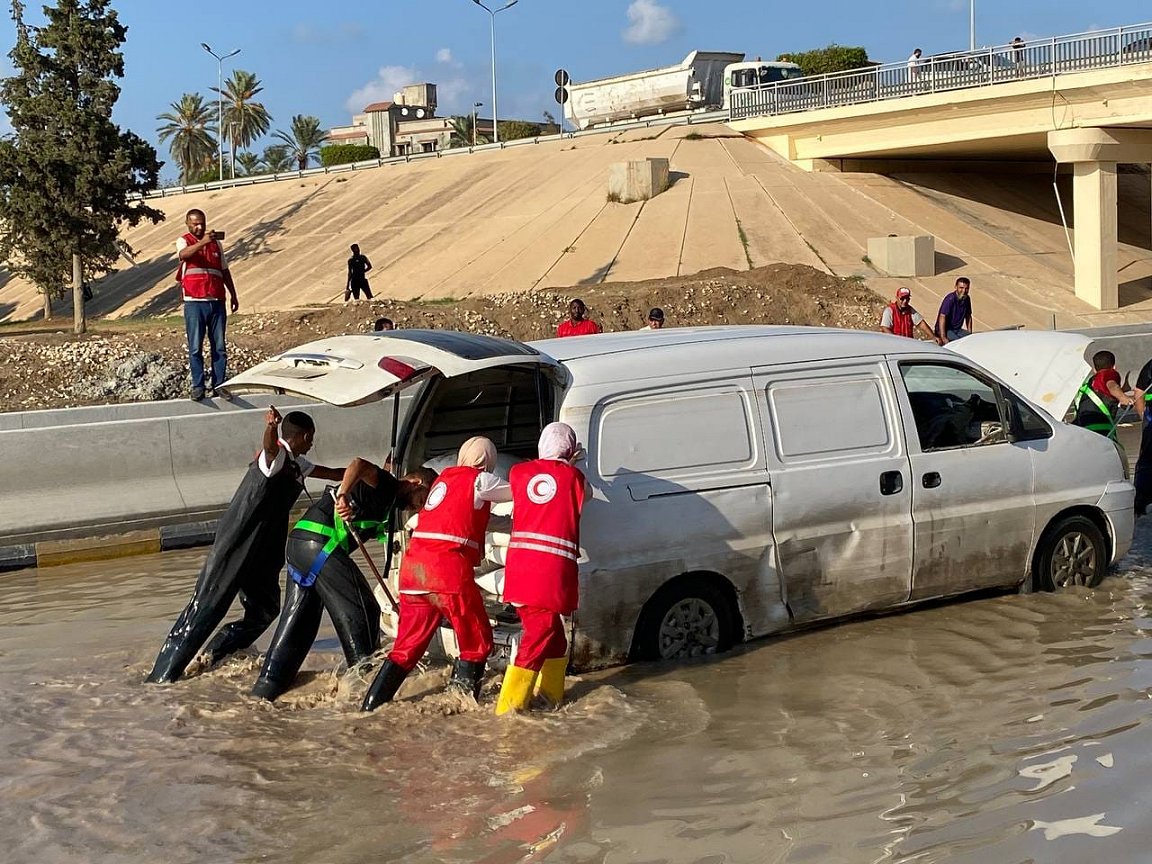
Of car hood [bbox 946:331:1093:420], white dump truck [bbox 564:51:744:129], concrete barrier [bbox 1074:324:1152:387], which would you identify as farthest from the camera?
white dump truck [bbox 564:51:744:129]

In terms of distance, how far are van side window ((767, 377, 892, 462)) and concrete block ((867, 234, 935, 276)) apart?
24614 millimetres

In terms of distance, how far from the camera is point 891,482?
8305 mm

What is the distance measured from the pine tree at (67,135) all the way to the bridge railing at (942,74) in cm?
1839

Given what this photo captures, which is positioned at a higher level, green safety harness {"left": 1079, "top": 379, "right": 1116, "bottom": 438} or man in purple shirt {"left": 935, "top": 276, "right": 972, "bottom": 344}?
man in purple shirt {"left": 935, "top": 276, "right": 972, "bottom": 344}

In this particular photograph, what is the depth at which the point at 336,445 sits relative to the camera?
14.2m

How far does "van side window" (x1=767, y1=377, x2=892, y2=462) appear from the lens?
7992mm

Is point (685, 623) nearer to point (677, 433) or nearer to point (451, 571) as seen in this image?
point (677, 433)

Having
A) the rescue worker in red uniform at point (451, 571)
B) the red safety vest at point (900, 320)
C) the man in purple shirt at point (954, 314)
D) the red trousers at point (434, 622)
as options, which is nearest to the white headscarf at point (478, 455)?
the rescue worker in red uniform at point (451, 571)

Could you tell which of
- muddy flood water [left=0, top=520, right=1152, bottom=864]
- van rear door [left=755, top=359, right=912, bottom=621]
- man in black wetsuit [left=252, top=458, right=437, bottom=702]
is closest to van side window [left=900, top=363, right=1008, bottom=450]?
van rear door [left=755, top=359, right=912, bottom=621]

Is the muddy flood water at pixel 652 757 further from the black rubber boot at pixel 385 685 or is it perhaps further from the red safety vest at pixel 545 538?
the red safety vest at pixel 545 538

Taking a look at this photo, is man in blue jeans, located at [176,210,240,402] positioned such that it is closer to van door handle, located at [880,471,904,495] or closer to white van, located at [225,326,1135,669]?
white van, located at [225,326,1135,669]

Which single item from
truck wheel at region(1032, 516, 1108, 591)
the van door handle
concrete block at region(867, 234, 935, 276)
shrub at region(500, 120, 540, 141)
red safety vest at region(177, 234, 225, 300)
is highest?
shrub at region(500, 120, 540, 141)

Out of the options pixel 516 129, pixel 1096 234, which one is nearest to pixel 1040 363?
pixel 1096 234

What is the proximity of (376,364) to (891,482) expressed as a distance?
3.11 m
